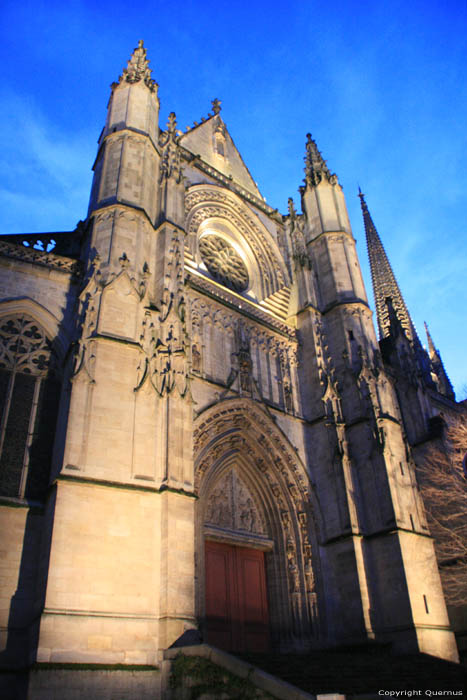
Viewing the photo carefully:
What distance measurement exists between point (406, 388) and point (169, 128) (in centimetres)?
1172

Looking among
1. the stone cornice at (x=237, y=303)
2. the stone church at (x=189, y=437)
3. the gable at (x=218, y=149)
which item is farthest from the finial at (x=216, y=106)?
the stone cornice at (x=237, y=303)

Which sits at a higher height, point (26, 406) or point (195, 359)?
point (195, 359)

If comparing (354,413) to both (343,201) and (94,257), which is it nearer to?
(94,257)

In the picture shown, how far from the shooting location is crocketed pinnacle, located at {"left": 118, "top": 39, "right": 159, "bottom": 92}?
1632cm

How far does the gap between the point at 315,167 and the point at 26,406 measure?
15.5m

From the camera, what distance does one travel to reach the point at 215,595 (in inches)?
468

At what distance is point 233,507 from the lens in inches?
520

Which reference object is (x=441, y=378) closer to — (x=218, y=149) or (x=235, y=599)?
(x=218, y=149)

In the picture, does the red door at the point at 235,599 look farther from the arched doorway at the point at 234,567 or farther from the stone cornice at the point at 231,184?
the stone cornice at the point at 231,184

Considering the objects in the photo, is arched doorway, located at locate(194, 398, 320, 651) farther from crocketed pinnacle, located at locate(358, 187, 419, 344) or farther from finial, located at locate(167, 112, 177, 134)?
crocketed pinnacle, located at locate(358, 187, 419, 344)

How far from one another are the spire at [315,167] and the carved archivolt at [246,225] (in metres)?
3.29

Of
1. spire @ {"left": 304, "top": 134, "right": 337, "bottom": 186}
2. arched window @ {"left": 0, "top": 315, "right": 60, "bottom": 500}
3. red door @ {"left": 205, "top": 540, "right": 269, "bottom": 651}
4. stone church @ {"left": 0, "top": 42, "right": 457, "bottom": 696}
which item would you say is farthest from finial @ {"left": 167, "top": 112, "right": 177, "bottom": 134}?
red door @ {"left": 205, "top": 540, "right": 269, "bottom": 651}

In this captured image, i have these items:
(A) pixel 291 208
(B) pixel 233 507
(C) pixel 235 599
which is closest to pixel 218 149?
(A) pixel 291 208

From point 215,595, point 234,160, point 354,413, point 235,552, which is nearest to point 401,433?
point 354,413
